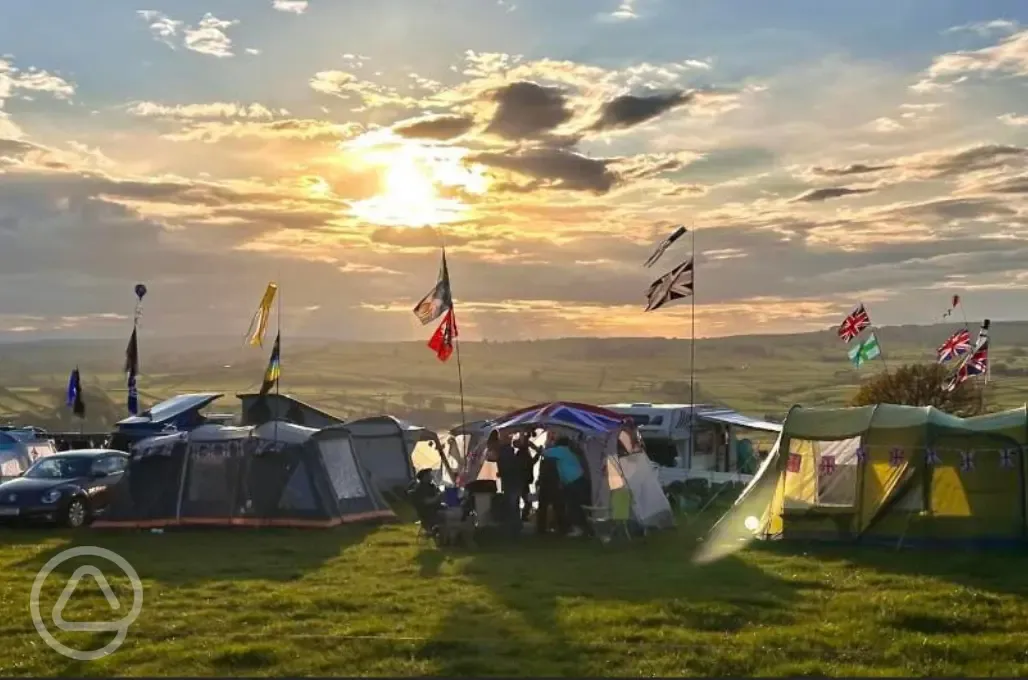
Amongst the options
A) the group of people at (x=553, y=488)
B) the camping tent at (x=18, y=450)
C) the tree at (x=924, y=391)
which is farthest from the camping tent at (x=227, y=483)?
the tree at (x=924, y=391)

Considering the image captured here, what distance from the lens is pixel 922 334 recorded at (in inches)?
6147

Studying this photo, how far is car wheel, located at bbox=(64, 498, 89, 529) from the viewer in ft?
72.0

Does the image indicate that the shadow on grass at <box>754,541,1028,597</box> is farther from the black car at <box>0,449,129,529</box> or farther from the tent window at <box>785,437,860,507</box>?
the black car at <box>0,449,129,529</box>

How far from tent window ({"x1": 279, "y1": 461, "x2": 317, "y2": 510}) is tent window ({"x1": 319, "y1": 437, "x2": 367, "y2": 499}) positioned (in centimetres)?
55

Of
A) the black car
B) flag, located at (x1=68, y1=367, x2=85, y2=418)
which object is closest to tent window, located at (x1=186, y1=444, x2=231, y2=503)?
the black car

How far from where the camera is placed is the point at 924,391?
39312 millimetres

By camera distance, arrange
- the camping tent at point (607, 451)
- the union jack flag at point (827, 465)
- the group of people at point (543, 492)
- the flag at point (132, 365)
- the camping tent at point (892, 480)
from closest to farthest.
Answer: the camping tent at point (892, 480) < the union jack flag at point (827, 465) < the group of people at point (543, 492) < the camping tent at point (607, 451) < the flag at point (132, 365)

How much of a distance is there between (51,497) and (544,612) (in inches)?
523

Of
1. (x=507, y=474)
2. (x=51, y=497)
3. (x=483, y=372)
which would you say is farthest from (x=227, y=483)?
(x=483, y=372)

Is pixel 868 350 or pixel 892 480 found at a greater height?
pixel 868 350

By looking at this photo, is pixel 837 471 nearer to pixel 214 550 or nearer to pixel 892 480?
pixel 892 480

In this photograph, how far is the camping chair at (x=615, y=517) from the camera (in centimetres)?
1922

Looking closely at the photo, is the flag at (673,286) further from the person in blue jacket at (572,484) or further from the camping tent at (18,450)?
the camping tent at (18,450)

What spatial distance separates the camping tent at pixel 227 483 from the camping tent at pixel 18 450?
8857 millimetres
